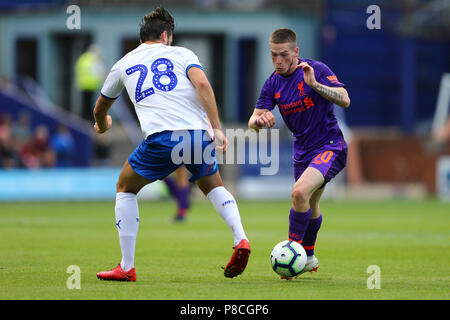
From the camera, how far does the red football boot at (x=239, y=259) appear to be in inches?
308

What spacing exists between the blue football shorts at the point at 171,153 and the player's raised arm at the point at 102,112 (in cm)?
60

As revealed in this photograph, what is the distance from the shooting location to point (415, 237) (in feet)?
44.1

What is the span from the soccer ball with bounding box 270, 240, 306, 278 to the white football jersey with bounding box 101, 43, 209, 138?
1.27 meters

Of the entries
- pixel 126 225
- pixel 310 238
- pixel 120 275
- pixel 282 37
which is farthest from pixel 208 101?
pixel 310 238

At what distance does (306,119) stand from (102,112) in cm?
186

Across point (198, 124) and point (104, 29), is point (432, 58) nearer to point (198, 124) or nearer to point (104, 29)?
point (104, 29)

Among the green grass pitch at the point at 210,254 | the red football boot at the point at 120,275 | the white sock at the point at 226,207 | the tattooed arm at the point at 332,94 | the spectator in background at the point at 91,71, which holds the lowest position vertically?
the green grass pitch at the point at 210,254

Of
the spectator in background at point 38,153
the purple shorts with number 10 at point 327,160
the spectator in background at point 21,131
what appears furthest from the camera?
the spectator in background at point 21,131

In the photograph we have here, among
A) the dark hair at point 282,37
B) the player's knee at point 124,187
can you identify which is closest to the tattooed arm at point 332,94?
the dark hair at point 282,37

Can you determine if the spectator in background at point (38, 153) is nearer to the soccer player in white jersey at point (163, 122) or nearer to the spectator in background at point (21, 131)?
the spectator in background at point (21, 131)

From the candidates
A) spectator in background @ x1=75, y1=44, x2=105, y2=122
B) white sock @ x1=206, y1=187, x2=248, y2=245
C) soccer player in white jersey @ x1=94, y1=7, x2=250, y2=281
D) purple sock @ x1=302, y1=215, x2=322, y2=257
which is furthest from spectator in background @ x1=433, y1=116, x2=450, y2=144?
soccer player in white jersey @ x1=94, y1=7, x2=250, y2=281

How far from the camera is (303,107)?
28.2 feet

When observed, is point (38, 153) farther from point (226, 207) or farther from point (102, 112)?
point (226, 207)

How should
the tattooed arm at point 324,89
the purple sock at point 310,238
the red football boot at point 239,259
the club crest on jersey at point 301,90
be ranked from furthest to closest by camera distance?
1. the purple sock at point 310,238
2. the club crest on jersey at point 301,90
3. the tattooed arm at point 324,89
4. the red football boot at point 239,259
